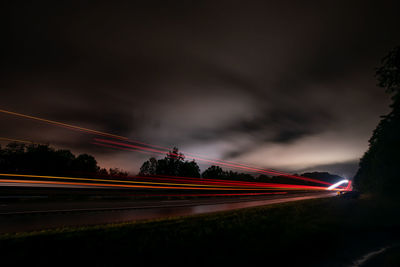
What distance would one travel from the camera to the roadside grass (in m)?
4.08

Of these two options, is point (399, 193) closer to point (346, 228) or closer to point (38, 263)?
point (346, 228)

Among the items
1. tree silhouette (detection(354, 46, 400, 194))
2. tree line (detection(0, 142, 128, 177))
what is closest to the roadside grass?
tree silhouette (detection(354, 46, 400, 194))

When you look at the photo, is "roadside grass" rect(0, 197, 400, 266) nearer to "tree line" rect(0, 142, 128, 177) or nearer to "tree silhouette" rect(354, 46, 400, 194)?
"tree silhouette" rect(354, 46, 400, 194)

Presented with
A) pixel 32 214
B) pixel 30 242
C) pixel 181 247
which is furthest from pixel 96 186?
pixel 181 247

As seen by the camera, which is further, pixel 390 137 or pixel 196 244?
pixel 390 137

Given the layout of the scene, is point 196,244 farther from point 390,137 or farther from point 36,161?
point 36,161

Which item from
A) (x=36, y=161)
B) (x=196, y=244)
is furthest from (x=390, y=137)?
(x=36, y=161)

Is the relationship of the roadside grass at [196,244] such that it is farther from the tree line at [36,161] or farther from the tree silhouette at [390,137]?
the tree line at [36,161]

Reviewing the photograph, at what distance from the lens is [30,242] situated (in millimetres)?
4504

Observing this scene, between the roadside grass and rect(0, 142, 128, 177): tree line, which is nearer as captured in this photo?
the roadside grass

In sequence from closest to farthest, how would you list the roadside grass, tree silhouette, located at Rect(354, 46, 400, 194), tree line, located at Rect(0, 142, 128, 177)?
1. the roadside grass
2. tree silhouette, located at Rect(354, 46, 400, 194)
3. tree line, located at Rect(0, 142, 128, 177)

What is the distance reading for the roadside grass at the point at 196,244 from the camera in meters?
4.08

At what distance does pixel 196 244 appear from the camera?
5.21 meters

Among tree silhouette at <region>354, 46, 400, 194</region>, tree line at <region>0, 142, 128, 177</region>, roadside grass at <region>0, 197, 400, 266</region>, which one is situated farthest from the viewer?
tree line at <region>0, 142, 128, 177</region>
